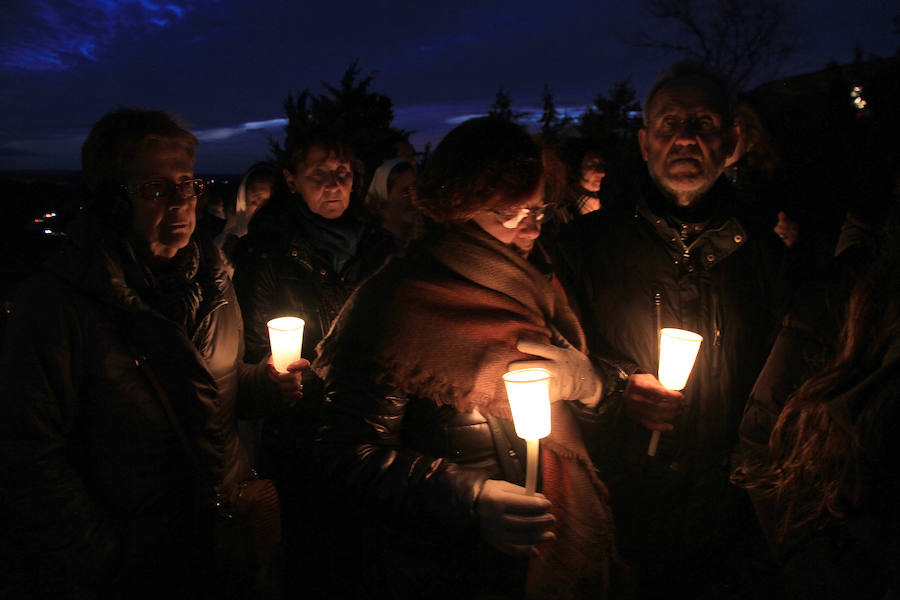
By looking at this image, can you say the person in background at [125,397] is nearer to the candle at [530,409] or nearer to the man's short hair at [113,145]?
the man's short hair at [113,145]

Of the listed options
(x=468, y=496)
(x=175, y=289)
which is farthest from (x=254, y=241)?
(x=468, y=496)

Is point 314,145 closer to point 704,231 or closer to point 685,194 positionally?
point 685,194

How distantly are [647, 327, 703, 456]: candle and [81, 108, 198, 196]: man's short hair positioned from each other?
2.35m

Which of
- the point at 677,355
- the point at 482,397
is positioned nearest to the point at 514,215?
the point at 482,397

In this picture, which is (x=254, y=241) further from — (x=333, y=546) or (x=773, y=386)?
(x=773, y=386)

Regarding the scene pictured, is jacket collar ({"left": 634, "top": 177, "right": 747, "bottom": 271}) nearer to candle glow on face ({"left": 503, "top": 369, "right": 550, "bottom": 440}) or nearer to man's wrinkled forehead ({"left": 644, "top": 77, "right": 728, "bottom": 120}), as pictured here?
man's wrinkled forehead ({"left": 644, "top": 77, "right": 728, "bottom": 120})

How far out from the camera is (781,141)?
5.52 metres

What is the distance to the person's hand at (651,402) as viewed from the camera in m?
2.23

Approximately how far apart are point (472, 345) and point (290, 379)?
46.9 inches

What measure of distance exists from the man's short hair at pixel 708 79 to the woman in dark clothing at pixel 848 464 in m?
1.29

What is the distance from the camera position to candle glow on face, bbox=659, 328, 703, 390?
82.7 inches

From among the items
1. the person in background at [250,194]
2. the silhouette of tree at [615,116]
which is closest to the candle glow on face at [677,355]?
the person in background at [250,194]

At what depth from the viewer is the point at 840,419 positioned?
5.16 ft

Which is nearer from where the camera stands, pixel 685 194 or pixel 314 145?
pixel 685 194
